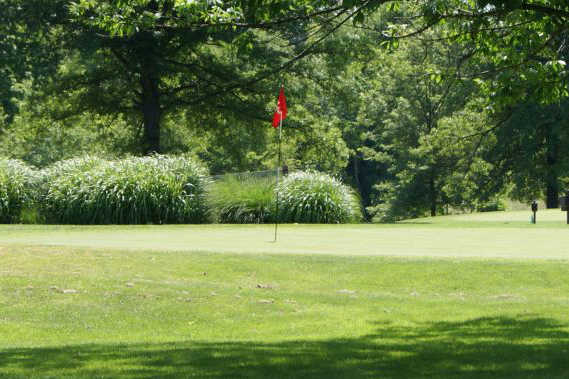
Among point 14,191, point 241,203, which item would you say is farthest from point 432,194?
point 14,191

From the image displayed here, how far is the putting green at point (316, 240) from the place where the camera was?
1446 cm

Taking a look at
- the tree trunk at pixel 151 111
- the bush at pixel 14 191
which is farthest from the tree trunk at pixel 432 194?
the bush at pixel 14 191

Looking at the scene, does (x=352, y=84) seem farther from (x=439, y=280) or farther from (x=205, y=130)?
(x=439, y=280)

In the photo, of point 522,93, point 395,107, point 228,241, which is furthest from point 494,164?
point 522,93

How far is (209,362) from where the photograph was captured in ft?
23.5

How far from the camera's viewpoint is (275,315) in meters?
10.6

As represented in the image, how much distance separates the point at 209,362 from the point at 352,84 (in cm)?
3019

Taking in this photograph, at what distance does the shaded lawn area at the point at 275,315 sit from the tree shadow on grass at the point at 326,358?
1cm

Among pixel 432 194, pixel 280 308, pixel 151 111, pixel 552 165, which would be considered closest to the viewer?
pixel 280 308

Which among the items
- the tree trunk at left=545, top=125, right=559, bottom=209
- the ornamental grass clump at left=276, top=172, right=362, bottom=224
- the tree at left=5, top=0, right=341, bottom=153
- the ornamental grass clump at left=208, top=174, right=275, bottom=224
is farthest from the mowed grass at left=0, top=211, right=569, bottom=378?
the tree trunk at left=545, top=125, right=559, bottom=209

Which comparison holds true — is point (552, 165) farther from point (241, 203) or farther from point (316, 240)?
point (316, 240)

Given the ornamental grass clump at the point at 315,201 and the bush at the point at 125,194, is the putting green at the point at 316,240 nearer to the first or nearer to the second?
the bush at the point at 125,194

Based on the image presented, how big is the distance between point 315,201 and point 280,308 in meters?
12.9

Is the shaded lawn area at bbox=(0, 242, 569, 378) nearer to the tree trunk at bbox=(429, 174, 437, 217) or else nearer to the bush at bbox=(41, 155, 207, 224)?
the bush at bbox=(41, 155, 207, 224)
